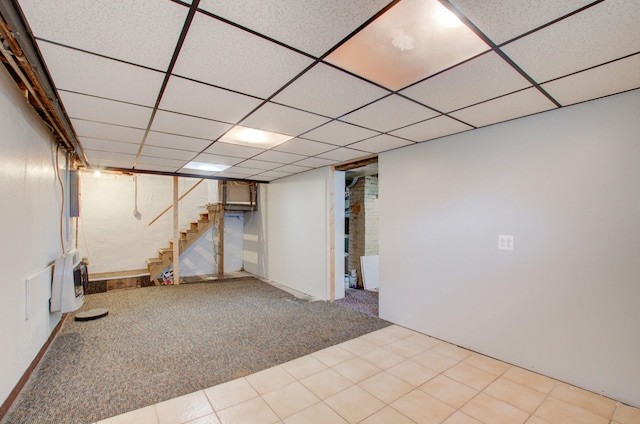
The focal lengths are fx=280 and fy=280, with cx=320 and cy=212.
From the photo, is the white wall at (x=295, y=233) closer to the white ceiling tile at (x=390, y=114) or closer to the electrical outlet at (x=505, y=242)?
the white ceiling tile at (x=390, y=114)

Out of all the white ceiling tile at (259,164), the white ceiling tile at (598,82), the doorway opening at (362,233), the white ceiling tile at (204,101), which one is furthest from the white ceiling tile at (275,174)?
the white ceiling tile at (598,82)

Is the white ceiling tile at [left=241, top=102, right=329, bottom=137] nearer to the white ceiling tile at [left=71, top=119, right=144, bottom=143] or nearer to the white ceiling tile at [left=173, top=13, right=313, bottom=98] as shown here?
the white ceiling tile at [left=173, top=13, right=313, bottom=98]

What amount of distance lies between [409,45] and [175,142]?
2905 mm

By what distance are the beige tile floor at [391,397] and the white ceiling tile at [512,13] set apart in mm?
2409

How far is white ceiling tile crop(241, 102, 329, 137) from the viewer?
2408mm

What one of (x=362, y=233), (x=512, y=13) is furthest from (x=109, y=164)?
(x=512, y=13)

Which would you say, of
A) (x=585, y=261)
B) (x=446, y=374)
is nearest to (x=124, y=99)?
(x=446, y=374)

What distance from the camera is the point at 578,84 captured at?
198cm

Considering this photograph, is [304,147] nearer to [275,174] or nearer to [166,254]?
[275,174]

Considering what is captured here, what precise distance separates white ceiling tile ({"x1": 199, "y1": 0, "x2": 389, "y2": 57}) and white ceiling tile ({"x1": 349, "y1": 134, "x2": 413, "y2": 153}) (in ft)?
5.98

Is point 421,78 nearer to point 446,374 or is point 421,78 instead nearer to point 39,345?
point 446,374

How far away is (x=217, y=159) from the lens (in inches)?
170

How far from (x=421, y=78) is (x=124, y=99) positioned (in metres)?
2.23

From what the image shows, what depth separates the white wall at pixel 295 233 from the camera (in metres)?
4.92
